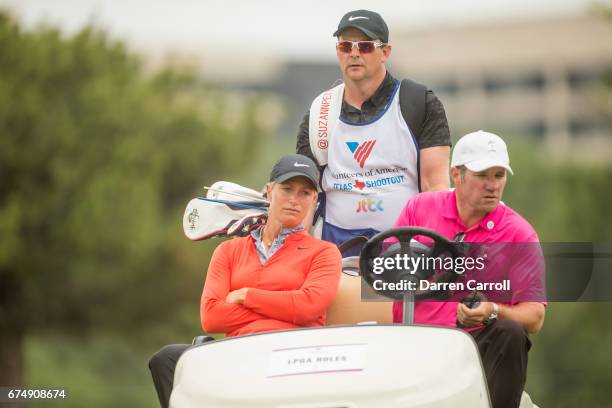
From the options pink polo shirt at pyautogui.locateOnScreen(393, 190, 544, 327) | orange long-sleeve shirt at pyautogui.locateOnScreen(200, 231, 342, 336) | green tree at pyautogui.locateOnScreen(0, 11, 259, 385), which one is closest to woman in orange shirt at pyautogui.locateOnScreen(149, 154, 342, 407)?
orange long-sleeve shirt at pyautogui.locateOnScreen(200, 231, 342, 336)

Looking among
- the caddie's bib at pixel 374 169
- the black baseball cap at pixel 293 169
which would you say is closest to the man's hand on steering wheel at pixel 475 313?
the black baseball cap at pixel 293 169

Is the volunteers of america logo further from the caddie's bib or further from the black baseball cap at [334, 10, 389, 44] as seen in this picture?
the black baseball cap at [334, 10, 389, 44]

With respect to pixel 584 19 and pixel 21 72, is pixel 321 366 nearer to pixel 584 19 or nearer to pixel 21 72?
pixel 21 72

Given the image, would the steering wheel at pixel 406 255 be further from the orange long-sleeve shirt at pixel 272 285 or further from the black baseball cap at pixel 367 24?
the black baseball cap at pixel 367 24

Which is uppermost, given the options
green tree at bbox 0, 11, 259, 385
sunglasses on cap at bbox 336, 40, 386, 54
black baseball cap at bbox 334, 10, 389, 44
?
black baseball cap at bbox 334, 10, 389, 44

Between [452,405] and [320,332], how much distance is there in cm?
64

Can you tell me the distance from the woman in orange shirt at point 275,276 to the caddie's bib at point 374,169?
773mm

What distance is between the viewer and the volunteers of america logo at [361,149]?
7.44m

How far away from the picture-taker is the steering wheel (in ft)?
19.5

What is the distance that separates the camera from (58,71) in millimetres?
→ 24234

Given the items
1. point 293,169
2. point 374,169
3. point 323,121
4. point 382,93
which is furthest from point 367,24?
point 293,169

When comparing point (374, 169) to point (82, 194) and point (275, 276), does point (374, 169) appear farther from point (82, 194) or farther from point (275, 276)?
point (82, 194)

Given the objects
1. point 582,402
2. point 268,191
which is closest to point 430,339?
point 268,191

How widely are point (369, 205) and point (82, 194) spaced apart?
53.7 ft
